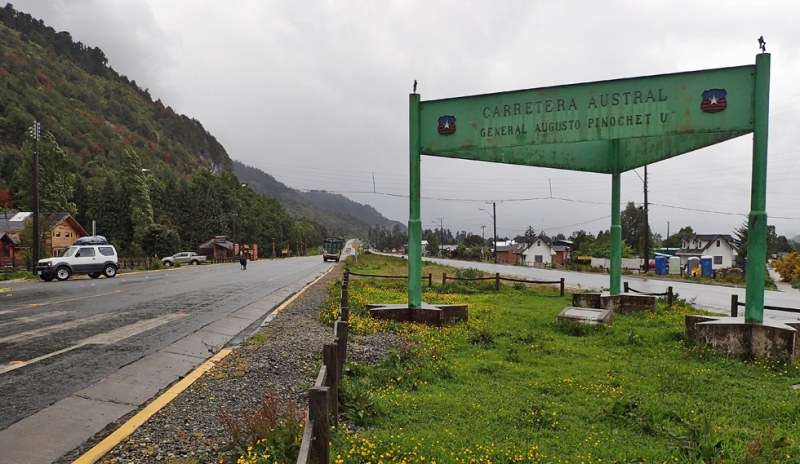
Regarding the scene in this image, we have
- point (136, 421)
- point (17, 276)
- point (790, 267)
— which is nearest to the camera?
point (136, 421)

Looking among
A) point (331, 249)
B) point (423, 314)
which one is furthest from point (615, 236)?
point (331, 249)

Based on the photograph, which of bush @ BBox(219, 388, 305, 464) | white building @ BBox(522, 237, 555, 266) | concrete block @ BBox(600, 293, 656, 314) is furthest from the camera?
white building @ BBox(522, 237, 555, 266)

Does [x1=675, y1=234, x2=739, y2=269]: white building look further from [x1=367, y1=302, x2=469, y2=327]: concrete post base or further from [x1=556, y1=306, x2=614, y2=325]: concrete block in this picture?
[x1=367, y1=302, x2=469, y2=327]: concrete post base

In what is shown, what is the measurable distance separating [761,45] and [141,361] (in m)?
11.5

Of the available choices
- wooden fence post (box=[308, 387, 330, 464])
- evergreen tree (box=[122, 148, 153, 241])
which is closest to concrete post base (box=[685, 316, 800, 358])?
wooden fence post (box=[308, 387, 330, 464])

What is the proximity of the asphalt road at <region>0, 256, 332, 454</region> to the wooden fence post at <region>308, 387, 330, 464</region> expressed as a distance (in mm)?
3542

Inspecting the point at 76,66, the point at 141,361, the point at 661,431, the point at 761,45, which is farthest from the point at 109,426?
the point at 76,66

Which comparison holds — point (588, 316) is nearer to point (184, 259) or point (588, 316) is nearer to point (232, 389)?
point (232, 389)

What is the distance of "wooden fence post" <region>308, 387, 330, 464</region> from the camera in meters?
2.73

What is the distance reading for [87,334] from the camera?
8570 millimetres

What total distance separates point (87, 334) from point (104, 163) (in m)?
124

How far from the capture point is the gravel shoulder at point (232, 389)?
149 inches

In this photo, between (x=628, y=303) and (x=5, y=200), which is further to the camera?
(x=5, y=200)

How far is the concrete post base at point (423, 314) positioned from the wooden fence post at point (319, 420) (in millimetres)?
6881
